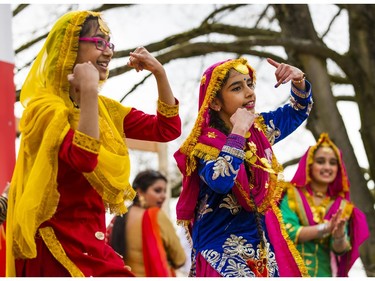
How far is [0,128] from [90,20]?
4.03 feet

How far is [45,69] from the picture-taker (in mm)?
5492

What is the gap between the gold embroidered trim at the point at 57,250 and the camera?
523cm

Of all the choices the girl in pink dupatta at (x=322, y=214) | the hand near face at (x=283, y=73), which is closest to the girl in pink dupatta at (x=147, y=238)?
the girl in pink dupatta at (x=322, y=214)

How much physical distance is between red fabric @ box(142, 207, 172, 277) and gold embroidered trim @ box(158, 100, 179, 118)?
316 centimetres

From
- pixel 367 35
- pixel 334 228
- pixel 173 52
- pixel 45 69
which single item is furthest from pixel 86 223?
pixel 367 35

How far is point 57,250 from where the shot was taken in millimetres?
5258

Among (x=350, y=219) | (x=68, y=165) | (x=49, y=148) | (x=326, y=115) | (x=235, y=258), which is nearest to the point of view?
(x=49, y=148)

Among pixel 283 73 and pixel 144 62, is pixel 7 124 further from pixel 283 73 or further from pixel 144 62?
pixel 283 73

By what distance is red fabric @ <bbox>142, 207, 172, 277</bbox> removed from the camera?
8.79m

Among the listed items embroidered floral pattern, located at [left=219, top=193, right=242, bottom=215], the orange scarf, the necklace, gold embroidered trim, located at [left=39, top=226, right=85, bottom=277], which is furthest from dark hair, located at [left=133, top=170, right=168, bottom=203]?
gold embroidered trim, located at [left=39, top=226, right=85, bottom=277]

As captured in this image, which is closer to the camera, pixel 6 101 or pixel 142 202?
pixel 6 101

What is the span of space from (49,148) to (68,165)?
5.7 inches

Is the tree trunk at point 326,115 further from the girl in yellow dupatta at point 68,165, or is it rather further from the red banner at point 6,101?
the girl in yellow dupatta at point 68,165

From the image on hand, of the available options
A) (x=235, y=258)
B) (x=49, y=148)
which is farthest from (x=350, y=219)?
(x=49, y=148)
